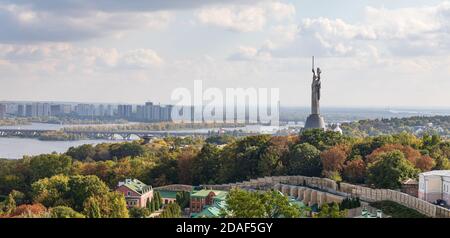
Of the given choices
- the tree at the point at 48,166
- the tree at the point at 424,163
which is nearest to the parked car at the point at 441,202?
the tree at the point at 424,163

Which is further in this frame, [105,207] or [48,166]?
[48,166]

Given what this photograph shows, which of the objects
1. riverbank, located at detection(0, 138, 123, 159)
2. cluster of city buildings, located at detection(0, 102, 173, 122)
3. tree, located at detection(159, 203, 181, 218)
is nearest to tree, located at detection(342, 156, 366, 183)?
tree, located at detection(159, 203, 181, 218)

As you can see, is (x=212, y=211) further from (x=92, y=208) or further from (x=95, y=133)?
(x=95, y=133)

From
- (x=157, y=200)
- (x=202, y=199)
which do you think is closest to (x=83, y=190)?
(x=157, y=200)

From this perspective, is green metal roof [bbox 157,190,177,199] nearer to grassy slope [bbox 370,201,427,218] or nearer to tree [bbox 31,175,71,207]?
tree [bbox 31,175,71,207]

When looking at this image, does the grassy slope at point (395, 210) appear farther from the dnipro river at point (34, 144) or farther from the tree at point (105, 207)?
the dnipro river at point (34, 144)
